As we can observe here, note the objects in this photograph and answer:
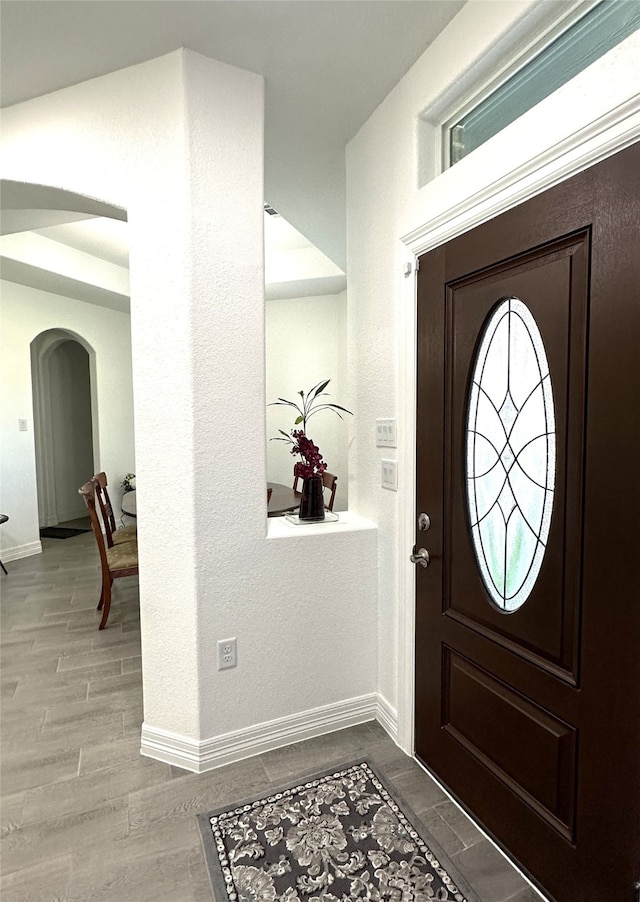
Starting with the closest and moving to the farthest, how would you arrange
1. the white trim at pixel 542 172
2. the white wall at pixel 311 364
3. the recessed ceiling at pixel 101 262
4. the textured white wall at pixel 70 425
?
the white trim at pixel 542 172, the recessed ceiling at pixel 101 262, the white wall at pixel 311 364, the textured white wall at pixel 70 425

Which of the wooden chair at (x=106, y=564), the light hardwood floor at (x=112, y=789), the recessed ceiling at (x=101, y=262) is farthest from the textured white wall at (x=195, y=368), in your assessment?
the recessed ceiling at (x=101, y=262)

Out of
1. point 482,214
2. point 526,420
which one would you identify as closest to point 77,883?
point 526,420

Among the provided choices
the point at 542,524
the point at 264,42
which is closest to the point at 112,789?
the point at 542,524

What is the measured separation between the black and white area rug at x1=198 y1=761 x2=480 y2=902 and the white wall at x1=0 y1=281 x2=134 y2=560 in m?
4.19

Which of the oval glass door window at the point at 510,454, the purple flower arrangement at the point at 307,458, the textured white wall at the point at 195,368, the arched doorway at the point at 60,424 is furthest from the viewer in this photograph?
the arched doorway at the point at 60,424

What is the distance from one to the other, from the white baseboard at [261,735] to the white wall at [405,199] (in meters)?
0.12

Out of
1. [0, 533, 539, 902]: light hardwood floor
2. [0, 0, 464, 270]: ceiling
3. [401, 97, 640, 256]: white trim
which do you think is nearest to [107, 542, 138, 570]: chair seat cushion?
[0, 533, 539, 902]: light hardwood floor

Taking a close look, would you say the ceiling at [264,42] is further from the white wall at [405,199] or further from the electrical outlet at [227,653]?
the electrical outlet at [227,653]

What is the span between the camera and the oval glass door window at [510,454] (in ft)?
4.71

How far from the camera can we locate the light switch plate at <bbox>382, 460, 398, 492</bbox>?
2.10 metres

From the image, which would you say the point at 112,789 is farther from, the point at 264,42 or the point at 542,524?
the point at 264,42

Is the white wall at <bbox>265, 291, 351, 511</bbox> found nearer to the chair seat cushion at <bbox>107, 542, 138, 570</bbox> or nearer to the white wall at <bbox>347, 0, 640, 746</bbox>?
the chair seat cushion at <bbox>107, 542, 138, 570</bbox>

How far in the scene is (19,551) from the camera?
4883mm

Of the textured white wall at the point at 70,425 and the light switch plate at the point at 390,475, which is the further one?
the textured white wall at the point at 70,425
